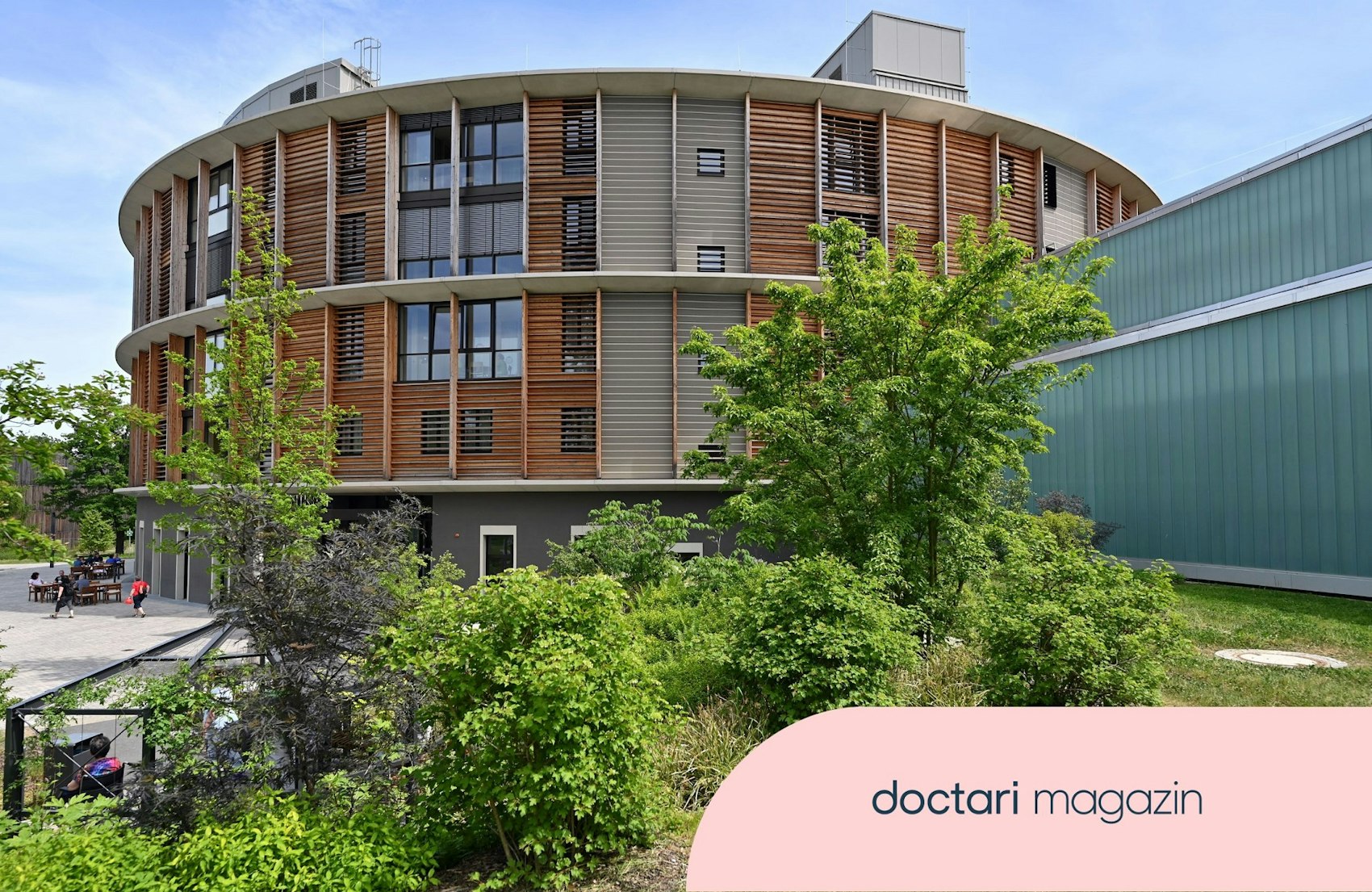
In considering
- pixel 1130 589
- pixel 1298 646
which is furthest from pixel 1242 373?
pixel 1130 589

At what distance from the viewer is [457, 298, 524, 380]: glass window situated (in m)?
22.0

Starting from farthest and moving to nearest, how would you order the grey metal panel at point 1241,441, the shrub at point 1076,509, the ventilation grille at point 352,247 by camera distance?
the ventilation grille at point 352,247 → the shrub at point 1076,509 → the grey metal panel at point 1241,441

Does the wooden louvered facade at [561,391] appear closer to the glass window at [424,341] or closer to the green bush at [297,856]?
the glass window at [424,341]

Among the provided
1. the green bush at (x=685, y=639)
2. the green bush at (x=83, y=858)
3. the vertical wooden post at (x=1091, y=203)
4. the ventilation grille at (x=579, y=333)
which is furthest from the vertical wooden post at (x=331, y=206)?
the vertical wooden post at (x=1091, y=203)

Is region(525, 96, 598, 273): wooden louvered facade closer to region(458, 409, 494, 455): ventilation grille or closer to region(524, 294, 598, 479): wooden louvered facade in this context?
region(524, 294, 598, 479): wooden louvered facade

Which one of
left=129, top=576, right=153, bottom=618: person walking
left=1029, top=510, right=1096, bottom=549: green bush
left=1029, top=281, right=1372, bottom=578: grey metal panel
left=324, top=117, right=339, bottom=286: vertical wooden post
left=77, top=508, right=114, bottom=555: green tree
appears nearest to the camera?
left=1029, top=281, right=1372, bottom=578: grey metal panel

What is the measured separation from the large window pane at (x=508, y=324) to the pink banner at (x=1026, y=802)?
1980cm

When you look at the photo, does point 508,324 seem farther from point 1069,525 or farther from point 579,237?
point 1069,525

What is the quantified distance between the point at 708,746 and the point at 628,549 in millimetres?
8812

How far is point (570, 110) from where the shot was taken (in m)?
22.2

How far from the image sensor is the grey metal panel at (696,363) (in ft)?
70.7

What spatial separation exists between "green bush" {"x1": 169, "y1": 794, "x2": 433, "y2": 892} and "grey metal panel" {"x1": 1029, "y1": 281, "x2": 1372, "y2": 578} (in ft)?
61.2

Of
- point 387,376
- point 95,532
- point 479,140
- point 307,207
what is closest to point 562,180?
point 479,140

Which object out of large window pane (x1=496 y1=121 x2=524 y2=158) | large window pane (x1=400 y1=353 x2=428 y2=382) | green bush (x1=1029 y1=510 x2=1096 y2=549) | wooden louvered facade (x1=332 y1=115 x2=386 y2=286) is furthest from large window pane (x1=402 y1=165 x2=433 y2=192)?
green bush (x1=1029 y1=510 x2=1096 y2=549)
